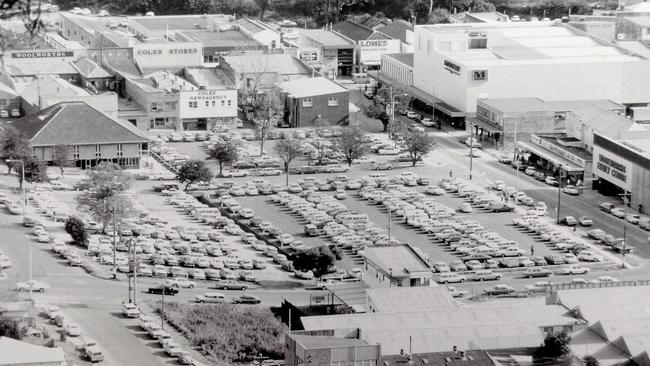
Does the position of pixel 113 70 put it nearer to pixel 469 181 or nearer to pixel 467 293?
pixel 469 181

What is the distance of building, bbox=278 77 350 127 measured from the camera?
31.5 metres

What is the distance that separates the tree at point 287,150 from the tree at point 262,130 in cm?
141

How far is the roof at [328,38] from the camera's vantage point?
3781 cm

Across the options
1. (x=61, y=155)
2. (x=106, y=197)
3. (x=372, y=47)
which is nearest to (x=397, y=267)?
(x=106, y=197)

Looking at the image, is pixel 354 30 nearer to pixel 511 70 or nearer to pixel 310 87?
pixel 310 87

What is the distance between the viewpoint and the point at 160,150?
28.6m

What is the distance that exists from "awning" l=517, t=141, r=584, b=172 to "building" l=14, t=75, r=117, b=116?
853cm

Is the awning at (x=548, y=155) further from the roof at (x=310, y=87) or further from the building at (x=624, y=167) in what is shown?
the roof at (x=310, y=87)

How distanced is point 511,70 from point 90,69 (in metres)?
9.68

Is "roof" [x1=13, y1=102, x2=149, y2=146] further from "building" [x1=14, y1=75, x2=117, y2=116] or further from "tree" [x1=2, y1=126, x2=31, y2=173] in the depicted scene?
"building" [x1=14, y1=75, x2=117, y2=116]

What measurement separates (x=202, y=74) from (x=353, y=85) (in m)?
4.38

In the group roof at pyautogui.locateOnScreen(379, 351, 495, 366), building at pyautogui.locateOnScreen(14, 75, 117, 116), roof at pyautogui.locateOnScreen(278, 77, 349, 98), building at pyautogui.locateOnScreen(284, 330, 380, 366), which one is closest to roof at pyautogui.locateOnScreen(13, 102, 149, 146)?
building at pyautogui.locateOnScreen(14, 75, 117, 116)

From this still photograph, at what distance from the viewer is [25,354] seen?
14297 mm

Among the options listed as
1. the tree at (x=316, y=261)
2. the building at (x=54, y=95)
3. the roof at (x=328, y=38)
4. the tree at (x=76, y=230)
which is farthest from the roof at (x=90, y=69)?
the tree at (x=316, y=261)
